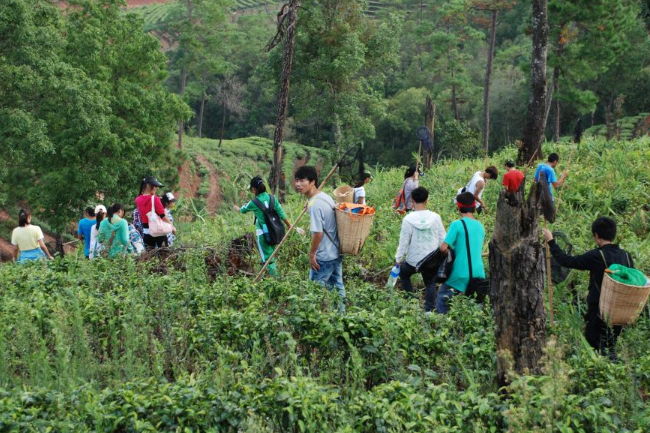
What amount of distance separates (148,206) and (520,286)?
639cm

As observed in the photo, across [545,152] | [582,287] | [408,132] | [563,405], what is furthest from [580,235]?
[408,132]

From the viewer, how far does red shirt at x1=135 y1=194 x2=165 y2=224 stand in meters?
10.0

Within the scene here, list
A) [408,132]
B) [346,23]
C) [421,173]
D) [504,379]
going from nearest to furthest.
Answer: [504,379] < [421,173] < [346,23] < [408,132]

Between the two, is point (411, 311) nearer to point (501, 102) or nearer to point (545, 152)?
point (545, 152)

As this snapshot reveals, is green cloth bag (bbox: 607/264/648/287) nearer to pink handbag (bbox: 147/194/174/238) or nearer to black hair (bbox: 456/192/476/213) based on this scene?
black hair (bbox: 456/192/476/213)

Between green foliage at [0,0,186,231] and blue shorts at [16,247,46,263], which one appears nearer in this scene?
blue shorts at [16,247,46,263]

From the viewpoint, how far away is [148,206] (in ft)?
33.0

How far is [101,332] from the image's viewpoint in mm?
6492

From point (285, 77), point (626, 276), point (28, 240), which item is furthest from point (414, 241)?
point (285, 77)

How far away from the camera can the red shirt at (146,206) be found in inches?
394

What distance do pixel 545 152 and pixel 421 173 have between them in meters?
3.87

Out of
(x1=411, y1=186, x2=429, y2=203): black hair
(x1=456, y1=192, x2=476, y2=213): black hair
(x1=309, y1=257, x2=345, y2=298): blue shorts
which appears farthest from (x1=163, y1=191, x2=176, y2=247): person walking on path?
(x1=456, y1=192, x2=476, y2=213): black hair

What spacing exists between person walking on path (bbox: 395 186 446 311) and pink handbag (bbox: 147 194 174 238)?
4.10m

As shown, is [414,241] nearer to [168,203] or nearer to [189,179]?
[168,203]
